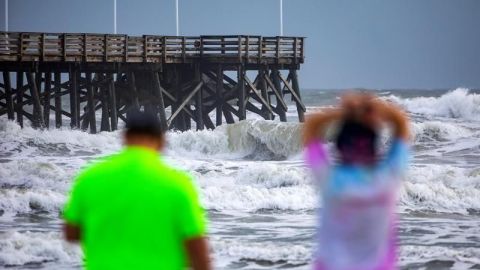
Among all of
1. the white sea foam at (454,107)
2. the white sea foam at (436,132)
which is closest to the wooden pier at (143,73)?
the white sea foam at (436,132)

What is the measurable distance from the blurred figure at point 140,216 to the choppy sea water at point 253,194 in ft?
22.5

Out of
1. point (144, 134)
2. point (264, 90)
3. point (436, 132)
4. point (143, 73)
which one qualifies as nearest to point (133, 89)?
point (143, 73)

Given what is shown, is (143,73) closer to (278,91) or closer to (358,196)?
(278,91)

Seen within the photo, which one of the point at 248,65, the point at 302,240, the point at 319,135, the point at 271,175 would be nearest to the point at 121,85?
the point at 248,65

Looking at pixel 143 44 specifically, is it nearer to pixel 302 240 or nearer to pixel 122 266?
pixel 302 240

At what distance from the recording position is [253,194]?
1761 cm

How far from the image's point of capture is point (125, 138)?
3.88m

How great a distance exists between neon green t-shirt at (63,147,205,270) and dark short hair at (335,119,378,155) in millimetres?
723

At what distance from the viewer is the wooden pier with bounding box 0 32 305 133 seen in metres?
27.6

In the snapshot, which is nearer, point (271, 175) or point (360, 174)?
point (360, 174)

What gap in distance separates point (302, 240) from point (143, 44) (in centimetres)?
1690

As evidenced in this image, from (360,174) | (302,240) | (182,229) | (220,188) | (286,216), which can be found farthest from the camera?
(220,188)

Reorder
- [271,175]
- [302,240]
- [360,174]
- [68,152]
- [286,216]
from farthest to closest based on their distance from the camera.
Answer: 1. [68,152]
2. [271,175]
3. [286,216]
4. [302,240]
5. [360,174]

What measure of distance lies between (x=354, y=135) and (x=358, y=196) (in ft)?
0.75
